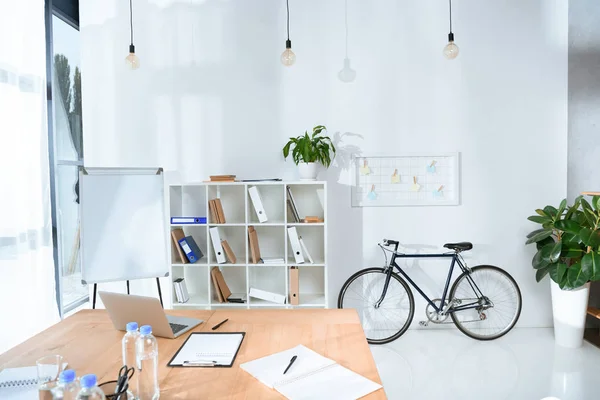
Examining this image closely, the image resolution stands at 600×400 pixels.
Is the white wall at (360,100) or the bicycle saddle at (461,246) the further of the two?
the white wall at (360,100)

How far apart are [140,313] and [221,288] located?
1.78 m

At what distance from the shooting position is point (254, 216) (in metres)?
3.57

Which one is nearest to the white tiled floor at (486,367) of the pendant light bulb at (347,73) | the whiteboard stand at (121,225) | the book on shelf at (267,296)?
the book on shelf at (267,296)

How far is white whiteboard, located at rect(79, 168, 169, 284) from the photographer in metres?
2.44

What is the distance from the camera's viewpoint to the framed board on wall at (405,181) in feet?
11.8

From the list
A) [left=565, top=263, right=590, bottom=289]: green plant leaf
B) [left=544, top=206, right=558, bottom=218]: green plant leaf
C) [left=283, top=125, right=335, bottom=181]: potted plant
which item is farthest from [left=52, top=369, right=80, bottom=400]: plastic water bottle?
[left=544, top=206, right=558, bottom=218]: green plant leaf

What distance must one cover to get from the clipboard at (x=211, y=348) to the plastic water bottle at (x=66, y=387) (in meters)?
0.50

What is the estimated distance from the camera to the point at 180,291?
3307 mm

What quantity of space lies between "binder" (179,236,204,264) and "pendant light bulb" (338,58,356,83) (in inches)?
73.1

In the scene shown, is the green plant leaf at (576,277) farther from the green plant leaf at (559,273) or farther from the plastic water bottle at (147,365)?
the plastic water bottle at (147,365)

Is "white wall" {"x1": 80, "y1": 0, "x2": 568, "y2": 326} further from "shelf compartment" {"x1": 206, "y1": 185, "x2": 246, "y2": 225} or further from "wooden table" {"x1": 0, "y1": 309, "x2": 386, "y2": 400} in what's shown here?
"wooden table" {"x1": 0, "y1": 309, "x2": 386, "y2": 400}

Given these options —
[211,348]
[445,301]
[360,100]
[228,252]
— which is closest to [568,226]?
[445,301]

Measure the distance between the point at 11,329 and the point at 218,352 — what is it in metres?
1.91

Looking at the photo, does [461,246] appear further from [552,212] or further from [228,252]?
[228,252]
